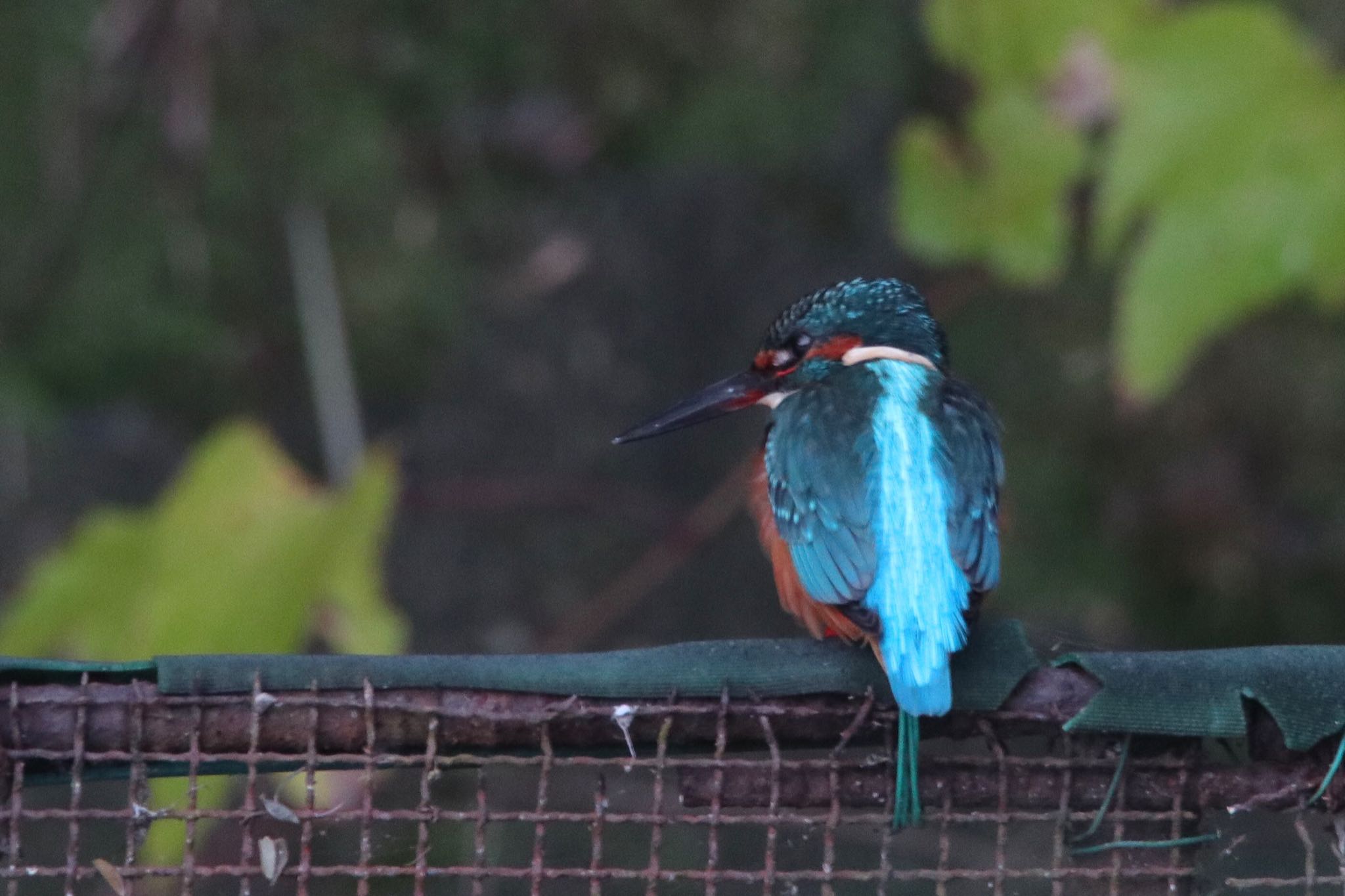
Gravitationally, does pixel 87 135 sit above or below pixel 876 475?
above

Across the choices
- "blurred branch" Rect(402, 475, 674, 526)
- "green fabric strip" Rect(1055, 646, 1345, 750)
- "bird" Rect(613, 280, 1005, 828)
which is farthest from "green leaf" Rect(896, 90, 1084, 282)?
"green fabric strip" Rect(1055, 646, 1345, 750)

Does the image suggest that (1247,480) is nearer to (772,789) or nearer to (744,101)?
(744,101)

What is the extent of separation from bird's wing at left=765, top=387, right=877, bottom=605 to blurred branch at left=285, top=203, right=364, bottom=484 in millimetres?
1784

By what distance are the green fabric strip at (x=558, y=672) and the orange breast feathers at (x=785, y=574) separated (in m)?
0.54

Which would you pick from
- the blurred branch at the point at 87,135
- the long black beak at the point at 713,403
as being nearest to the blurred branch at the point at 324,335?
the blurred branch at the point at 87,135

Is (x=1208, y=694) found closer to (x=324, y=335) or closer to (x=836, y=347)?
(x=836, y=347)

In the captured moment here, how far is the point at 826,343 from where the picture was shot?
2389 mm

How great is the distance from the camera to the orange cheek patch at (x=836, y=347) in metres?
2.38

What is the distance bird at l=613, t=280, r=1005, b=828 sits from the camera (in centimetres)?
183

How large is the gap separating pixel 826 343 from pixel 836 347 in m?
0.02

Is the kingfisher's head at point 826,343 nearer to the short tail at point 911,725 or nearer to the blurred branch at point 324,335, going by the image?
the short tail at point 911,725

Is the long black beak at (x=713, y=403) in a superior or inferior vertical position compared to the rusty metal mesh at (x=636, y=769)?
superior

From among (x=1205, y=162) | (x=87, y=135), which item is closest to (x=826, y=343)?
(x=1205, y=162)

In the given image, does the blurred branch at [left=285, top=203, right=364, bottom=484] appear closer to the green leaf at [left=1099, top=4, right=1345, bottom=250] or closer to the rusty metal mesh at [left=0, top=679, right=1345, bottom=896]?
the green leaf at [left=1099, top=4, right=1345, bottom=250]
